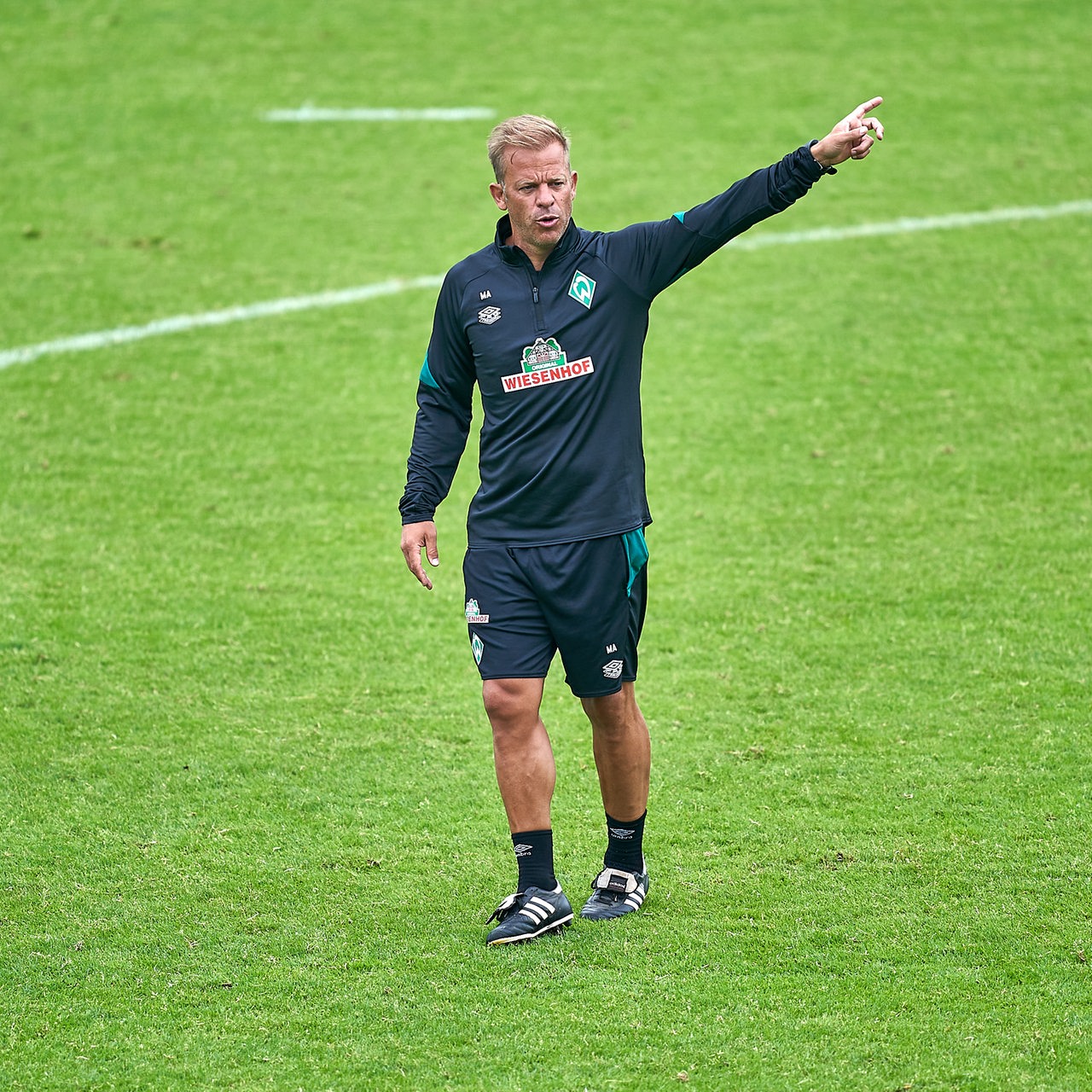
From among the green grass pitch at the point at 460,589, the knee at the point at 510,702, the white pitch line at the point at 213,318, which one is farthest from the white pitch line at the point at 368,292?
the knee at the point at 510,702

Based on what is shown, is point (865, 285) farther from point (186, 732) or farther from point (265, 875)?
point (265, 875)

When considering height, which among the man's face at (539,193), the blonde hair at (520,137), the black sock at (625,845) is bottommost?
the black sock at (625,845)

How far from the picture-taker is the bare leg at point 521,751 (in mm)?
4434

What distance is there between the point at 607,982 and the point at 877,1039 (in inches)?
29.5

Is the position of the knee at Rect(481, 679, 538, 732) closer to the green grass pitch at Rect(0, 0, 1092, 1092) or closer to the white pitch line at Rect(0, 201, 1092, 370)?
the green grass pitch at Rect(0, 0, 1092, 1092)

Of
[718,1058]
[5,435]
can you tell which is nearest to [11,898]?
[718,1058]

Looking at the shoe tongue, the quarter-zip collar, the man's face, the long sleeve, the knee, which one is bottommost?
the shoe tongue

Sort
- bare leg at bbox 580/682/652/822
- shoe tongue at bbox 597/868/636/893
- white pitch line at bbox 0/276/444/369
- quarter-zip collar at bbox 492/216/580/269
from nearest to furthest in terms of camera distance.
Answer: quarter-zip collar at bbox 492/216/580/269 → bare leg at bbox 580/682/652/822 → shoe tongue at bbox 597/868/636/893 → white pitch line at bbox 0/276/444/369

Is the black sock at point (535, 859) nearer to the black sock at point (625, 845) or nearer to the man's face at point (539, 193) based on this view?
the black sock at point (625, 845)

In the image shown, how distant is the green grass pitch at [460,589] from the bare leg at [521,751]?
1.26ft

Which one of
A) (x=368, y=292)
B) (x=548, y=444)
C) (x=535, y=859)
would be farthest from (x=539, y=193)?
(x=368, y=292)

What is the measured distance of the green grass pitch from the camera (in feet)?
13.7

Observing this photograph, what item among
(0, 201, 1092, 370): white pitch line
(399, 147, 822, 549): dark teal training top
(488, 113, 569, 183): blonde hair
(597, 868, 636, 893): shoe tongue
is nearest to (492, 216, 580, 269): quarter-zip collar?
(399, 147, 822, 549): dark teal training top

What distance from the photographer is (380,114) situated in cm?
1368
